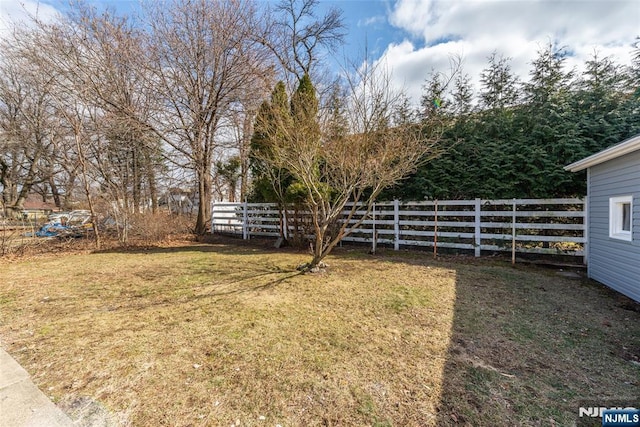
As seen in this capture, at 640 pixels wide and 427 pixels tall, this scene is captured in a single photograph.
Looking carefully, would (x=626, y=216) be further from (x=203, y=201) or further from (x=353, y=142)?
(x=203, y=201)

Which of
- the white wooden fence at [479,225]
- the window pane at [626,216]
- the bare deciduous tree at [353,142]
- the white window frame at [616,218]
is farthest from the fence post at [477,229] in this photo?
the window pane at [626,216]

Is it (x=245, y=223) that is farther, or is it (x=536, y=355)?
(x=245, y=223)

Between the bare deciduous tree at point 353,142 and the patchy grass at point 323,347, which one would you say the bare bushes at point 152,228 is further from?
the bare deciduous tree at point 353,142

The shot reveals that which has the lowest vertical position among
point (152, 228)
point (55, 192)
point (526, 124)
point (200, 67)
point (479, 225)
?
point (152, 228)

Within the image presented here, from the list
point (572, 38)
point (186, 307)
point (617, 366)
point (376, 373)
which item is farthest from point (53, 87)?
point (572, 38)

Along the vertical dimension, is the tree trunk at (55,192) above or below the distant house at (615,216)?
above

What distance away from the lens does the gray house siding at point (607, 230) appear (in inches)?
159

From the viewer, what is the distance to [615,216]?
4.68 meters

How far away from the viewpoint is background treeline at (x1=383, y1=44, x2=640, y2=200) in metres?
5.93

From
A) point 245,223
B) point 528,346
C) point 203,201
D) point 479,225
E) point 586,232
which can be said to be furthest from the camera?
point 245,223

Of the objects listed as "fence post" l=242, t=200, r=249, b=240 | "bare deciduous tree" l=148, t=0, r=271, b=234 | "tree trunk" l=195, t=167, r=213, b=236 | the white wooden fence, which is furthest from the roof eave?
"tree trunk" l=195, t=167, r=213, b=236

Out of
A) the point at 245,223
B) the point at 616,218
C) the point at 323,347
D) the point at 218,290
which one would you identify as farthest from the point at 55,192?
the point at 616,218

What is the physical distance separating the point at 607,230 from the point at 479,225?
2232 mm

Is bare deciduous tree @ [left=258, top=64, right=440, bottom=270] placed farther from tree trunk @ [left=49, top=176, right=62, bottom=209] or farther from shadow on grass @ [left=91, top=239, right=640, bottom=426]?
tree trunk @ [left=49, top=176, right=62, bottom=209]
